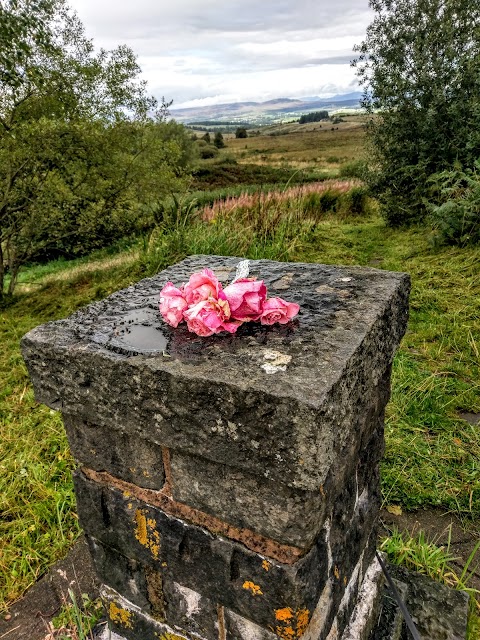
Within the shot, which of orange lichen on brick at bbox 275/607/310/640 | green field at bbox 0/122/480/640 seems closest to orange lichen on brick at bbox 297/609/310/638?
orange lichen on brick at bbox 275/607/310/640

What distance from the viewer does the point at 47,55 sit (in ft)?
26.6

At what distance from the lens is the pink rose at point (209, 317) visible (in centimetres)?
115

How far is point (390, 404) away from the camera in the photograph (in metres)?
3.32

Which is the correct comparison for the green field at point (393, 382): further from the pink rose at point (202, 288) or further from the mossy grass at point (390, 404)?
the pink rose at point (202, 288)

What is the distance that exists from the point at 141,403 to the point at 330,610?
867 mm

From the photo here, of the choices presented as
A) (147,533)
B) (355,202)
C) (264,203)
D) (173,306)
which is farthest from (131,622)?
(355,202)

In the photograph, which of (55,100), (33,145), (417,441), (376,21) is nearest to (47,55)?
(55,100)

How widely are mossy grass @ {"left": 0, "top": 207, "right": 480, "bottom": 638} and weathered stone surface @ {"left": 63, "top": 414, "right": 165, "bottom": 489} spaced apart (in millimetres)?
1419

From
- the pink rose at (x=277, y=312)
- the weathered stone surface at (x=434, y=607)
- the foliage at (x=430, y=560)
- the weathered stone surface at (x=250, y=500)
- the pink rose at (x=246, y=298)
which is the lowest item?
the foliage at (x=430, y=560)

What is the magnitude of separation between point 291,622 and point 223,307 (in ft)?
2.73

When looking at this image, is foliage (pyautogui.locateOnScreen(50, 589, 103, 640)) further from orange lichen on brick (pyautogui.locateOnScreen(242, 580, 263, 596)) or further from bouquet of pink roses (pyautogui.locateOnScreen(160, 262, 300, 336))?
bouquet of pink roses (pyautogui.locateOnScreen(160, 262, 300, 336))

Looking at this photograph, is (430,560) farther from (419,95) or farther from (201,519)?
(419,95)

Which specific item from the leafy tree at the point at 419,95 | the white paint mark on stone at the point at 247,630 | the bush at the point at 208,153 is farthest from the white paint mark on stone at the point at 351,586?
the bush at the point at 208,153

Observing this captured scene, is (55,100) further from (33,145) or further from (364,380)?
(364,380)
